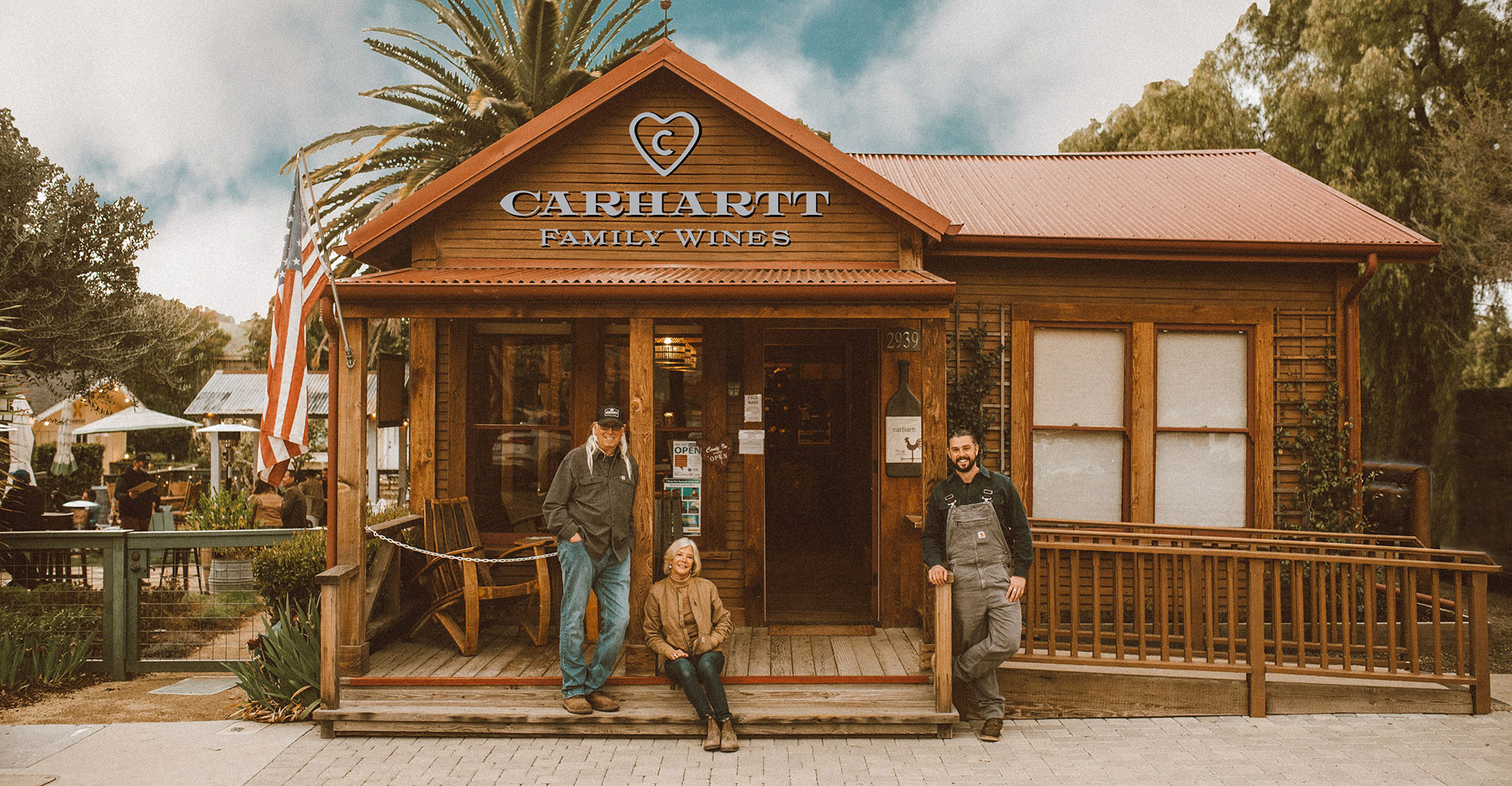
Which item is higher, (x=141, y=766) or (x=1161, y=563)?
(x=1161, y=563)

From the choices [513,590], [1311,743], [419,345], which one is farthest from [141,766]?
[1311,743]

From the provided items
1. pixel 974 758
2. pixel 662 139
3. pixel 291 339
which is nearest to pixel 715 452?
pixel 662 139

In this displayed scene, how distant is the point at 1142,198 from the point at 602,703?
7431 mm

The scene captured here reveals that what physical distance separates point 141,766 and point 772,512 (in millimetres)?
6688

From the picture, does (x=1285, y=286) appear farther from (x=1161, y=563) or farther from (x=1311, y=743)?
(x=1311, y=743)

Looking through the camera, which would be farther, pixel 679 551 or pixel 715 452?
pixel 715 452

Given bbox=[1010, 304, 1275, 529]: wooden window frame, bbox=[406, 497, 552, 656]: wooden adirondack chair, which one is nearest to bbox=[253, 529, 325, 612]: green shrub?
bbox=[406, 497, 552, 656]: wooden adirondack chair

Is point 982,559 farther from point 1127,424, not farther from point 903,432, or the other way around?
point 1127,424

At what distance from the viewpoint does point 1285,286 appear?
789 cm

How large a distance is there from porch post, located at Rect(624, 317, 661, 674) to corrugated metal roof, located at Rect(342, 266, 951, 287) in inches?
23.4

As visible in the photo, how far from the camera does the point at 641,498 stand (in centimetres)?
578

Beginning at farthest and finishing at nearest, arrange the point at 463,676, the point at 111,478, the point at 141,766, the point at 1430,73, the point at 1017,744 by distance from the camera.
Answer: the point at 111,478 < the point at 1430,73 < the point at 463,676 < the point at 1017,744 < the point at 141,766

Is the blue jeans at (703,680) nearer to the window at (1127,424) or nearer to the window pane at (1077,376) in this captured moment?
the window at (1127,424)

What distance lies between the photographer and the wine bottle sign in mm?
7016
